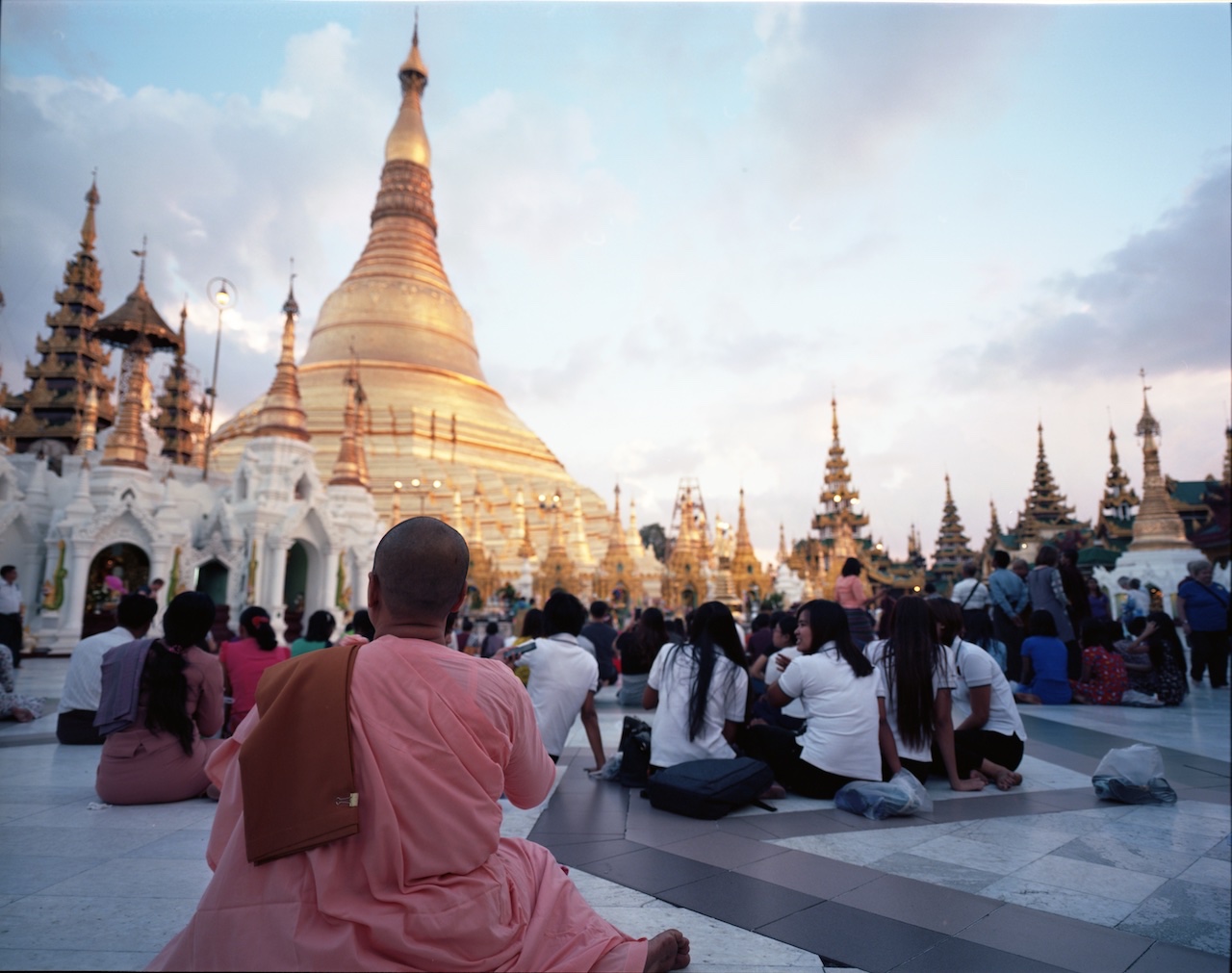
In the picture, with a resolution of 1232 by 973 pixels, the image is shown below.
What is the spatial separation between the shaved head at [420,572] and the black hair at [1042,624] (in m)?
7.77

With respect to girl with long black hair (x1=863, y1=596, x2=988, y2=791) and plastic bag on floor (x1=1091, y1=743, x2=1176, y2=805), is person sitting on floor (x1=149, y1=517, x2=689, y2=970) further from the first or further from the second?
plastic bag on floor (x1=1091, y1=743, x2=1176, y2=805)

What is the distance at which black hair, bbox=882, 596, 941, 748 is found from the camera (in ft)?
15.4

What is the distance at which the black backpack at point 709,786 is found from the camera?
4215 millimetres

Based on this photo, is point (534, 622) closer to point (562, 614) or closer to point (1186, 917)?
point (562, 614)

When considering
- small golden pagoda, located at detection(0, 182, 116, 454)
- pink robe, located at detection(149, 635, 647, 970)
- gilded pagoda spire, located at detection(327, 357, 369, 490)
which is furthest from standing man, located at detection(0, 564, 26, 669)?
small golden pagoda, located at detection(0, 182, 116, 454)

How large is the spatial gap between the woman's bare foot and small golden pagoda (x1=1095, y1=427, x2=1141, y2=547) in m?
31.8

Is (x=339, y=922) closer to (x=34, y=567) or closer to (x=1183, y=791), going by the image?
(x=1183, y=791)

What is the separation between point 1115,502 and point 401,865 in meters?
37.5

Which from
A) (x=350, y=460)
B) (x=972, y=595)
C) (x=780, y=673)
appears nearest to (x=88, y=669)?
(x=780, y=673)

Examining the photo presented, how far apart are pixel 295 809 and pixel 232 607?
17.0m

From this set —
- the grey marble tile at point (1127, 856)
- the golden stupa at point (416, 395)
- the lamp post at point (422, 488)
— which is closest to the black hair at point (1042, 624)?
the grey marble tile at point (1127, 856)

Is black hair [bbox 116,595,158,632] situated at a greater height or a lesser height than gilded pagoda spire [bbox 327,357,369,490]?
lesser

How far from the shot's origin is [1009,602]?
9.21m

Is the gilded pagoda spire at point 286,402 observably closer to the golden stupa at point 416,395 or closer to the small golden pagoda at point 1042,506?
the golden stupa at point 416,395
